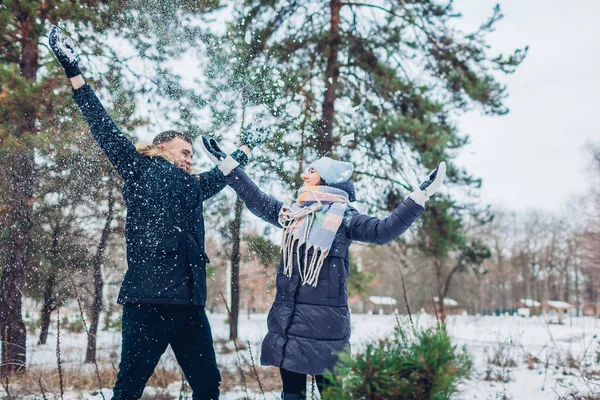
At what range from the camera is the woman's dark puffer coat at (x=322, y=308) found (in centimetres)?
243

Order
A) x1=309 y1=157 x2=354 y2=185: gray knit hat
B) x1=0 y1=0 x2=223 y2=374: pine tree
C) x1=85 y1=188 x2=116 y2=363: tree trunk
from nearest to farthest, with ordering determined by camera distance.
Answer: x1=309 y1=157 x2=354 y2=185: gray knit hat, x1=0 y1=0 x2=223 y2=374: pine tree, x1=85 y1=188 x2=116 y2=363: tree trunk

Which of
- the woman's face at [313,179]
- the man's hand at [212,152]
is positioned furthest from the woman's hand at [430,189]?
the man's hand at [212,152]

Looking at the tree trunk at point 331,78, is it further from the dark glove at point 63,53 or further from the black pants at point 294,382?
the black pants at point 294,382

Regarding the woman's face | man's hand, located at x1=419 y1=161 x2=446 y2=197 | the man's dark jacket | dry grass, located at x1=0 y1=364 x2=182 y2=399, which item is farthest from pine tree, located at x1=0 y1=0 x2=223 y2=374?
man's hand, located at x1=419 y1=161 x2=446 y2=197

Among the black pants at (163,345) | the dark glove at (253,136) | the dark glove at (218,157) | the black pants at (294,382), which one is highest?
the dark glove at (253,136)

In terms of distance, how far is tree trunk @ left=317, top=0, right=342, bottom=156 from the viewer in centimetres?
664

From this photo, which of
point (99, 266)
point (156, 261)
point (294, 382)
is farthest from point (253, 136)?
point (99, 266)

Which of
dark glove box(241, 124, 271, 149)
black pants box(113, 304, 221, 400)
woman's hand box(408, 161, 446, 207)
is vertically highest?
dark glove box(241, 124, 271, 149)

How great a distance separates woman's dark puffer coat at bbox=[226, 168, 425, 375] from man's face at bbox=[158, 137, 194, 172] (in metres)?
0.89

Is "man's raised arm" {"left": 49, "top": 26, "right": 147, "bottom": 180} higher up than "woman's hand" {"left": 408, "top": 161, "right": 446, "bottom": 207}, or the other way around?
"man's raised arm" {"left": 49, "top": 26, "right": 147, "bottom": 180}

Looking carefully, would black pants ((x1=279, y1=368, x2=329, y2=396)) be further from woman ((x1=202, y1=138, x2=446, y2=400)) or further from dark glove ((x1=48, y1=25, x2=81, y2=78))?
dark glove ((x1=48, y1=25, x2=81, y2=78))

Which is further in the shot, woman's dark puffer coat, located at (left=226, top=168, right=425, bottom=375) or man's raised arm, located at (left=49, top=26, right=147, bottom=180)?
man's raised arm, located at (left=49, top=26, right=147, bottom=180)

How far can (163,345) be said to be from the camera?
2.49 meters

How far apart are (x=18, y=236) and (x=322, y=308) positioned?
4.18 m
